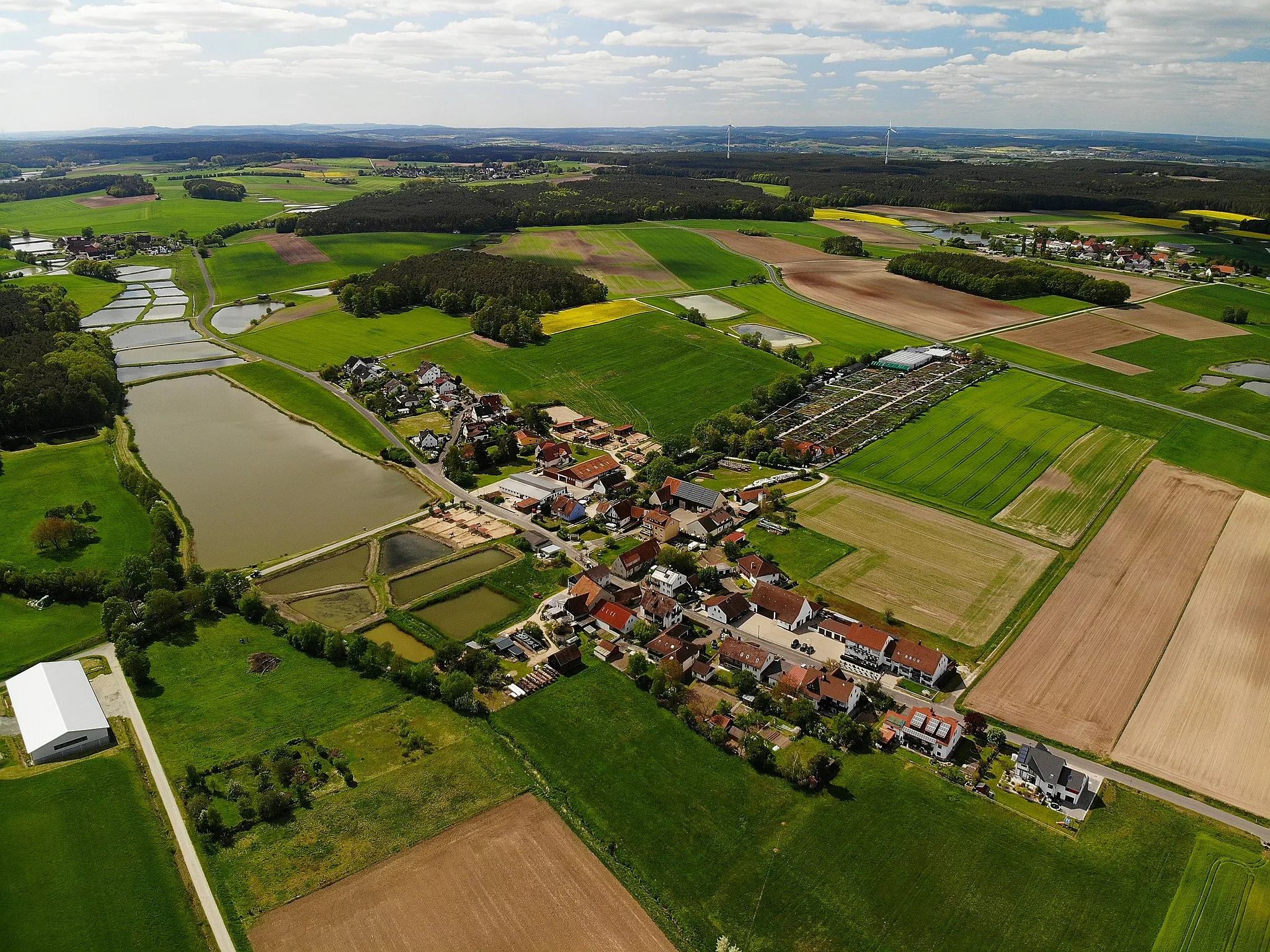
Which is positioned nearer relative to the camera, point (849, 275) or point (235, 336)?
point (235, 336)

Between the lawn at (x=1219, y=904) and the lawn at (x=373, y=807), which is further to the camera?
the lawn at (x=373, y=807)

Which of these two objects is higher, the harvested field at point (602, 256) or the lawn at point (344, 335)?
the harvested field at point (602, 256)

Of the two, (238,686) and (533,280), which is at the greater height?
(533,280)

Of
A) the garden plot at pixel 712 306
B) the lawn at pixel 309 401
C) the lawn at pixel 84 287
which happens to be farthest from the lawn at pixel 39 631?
the lawn at pixel 84 287

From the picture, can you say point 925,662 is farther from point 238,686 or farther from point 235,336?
point 235,336

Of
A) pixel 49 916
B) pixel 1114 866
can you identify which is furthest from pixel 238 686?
pixel 1114 866

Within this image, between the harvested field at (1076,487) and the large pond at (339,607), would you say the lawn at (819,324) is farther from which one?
the large pond at (339,607)
